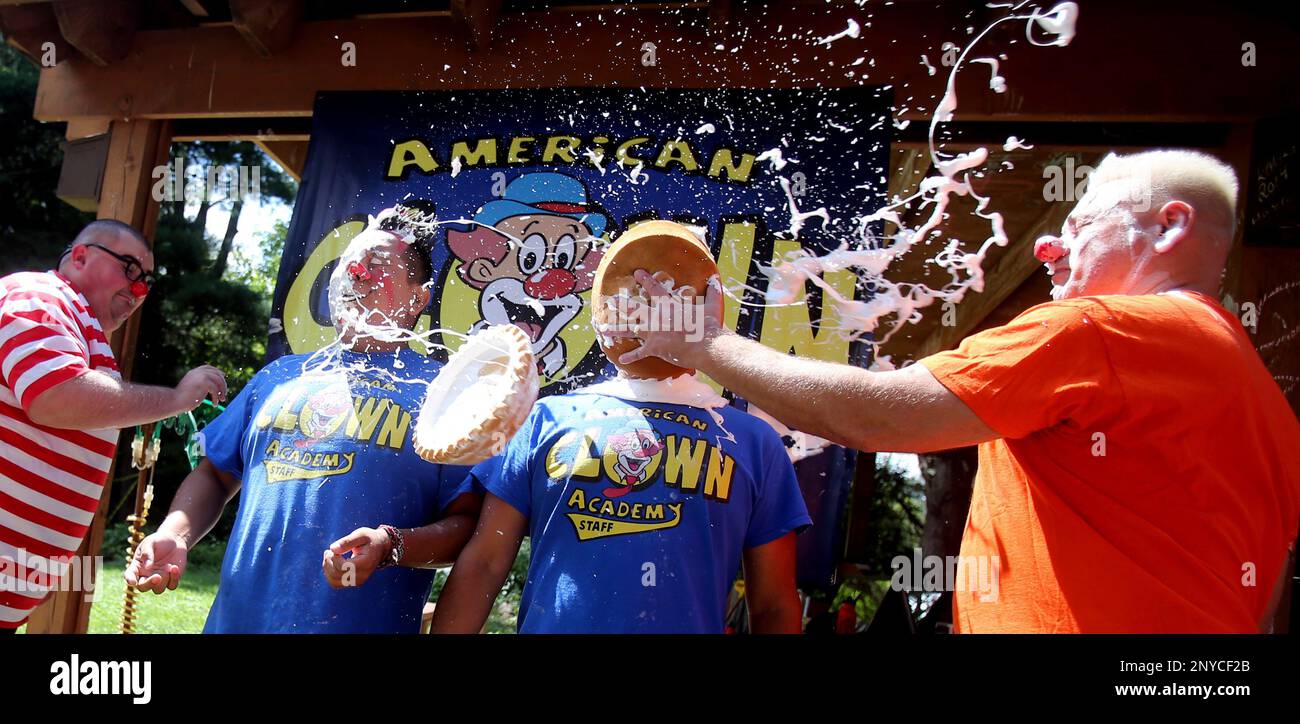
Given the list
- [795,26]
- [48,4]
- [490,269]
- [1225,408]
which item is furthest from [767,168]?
[48,4]

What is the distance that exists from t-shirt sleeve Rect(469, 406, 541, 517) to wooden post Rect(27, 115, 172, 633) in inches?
99.1

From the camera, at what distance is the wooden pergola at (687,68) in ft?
11.0

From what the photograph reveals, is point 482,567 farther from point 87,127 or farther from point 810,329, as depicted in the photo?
point 87,127

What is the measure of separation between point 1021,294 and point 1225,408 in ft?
12.5

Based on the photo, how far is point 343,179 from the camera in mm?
3834

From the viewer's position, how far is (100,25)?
4031mm

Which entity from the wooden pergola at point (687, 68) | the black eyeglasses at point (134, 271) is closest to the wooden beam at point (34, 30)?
the wooden pergola at point (687, 68)

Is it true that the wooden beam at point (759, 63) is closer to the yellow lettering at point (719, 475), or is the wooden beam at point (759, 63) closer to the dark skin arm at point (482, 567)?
the yellow lettering at point (719, 475)

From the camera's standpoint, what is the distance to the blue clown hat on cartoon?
137 inches

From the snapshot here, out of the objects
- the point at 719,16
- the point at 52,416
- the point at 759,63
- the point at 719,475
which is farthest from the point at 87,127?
the point at 719,475

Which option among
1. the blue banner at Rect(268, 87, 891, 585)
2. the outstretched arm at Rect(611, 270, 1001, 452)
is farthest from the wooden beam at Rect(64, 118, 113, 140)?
the outstretched arm at Rect(611, 270, 1001, 452)

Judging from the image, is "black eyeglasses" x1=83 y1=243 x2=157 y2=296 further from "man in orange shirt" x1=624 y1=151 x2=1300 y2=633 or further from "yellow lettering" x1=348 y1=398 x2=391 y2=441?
"man in orange shirt" x1=624 y1=151 x2=1300 y2=633

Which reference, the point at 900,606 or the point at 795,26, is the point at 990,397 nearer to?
the point at 795,26

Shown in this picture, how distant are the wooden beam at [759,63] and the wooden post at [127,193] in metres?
0.11
